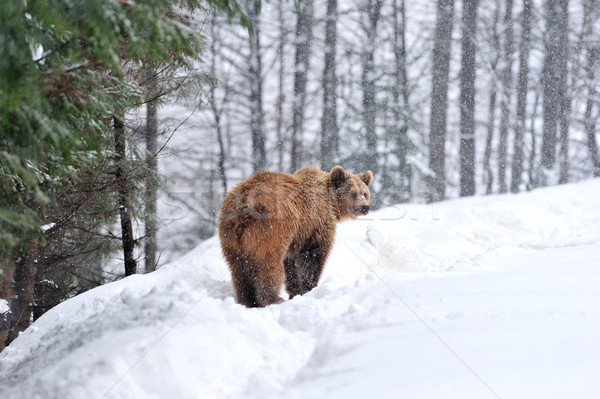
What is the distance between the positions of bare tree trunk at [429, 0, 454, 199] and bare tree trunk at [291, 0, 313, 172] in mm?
4705

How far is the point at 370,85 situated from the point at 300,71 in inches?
111

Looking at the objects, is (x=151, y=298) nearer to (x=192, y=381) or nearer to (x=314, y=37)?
(x=192, y=381)

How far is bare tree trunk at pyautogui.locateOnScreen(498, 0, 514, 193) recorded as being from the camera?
64.7 ft

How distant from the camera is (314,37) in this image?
57.7 feet

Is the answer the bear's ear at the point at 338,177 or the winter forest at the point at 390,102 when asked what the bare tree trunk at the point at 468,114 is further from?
the bear's ear at the point at 338,177

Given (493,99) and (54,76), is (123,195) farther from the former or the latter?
(493,99)

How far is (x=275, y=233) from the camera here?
5.13 meters

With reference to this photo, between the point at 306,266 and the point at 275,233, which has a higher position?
the point at 275,233

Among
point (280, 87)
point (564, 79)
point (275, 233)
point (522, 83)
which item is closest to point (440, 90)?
point (522, 83)

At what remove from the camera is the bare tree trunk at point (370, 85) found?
15173mm

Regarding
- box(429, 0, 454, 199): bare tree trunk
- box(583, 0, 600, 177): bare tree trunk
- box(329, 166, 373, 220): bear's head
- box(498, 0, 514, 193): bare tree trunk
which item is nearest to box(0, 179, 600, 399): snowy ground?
box(329, 166, 373, 220): bear's head

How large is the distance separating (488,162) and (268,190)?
18.7 m

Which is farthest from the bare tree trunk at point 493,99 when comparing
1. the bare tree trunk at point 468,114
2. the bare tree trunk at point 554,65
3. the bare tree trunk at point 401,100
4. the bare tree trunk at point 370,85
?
the bare tree trunk at point 370,85

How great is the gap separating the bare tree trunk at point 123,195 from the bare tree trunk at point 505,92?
17.0m
